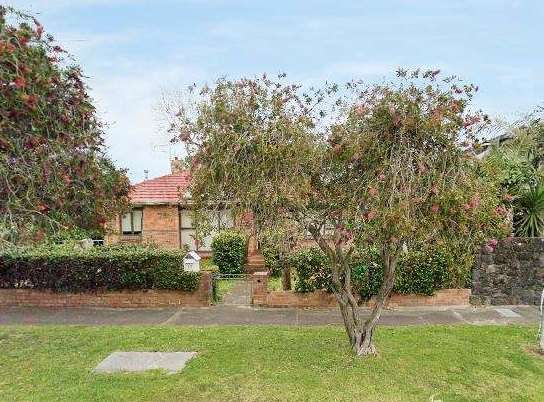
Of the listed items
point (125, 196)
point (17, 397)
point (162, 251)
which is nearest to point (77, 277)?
point (162, 251)

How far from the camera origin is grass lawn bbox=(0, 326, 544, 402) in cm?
643

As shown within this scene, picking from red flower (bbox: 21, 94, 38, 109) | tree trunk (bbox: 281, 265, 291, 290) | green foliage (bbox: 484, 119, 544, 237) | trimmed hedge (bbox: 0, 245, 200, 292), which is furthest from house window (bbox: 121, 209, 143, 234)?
red flower (bbox: 21, 94, 38, 109)

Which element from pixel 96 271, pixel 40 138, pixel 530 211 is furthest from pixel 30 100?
pixel 530 211

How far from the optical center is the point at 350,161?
6672 mm

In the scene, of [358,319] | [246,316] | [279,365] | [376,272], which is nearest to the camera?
[279,365]

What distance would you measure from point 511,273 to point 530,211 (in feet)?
6.31

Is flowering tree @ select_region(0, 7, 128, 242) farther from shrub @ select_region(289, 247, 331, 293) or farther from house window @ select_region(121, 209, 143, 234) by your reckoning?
house window @ select_region(121, 209, 143, 234)

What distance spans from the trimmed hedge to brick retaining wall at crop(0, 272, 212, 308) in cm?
11

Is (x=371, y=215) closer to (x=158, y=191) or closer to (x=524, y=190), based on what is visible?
(x=524, y=190)

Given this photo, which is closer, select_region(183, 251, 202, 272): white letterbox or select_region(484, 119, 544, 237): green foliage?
select_region(183, 251, 202, 272): white letterbox

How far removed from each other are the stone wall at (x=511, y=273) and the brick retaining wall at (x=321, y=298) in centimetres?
43

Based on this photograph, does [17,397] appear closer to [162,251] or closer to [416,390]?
[416,390]

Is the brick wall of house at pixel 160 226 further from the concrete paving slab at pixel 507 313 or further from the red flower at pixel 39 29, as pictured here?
the red flower at pixel 39 29

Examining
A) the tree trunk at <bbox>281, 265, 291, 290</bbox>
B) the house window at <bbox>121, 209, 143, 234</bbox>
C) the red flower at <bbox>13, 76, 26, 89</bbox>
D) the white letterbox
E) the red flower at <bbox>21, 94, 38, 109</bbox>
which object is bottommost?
the tree trunk at <bbox>281, 265, 291, 290</bbox>
